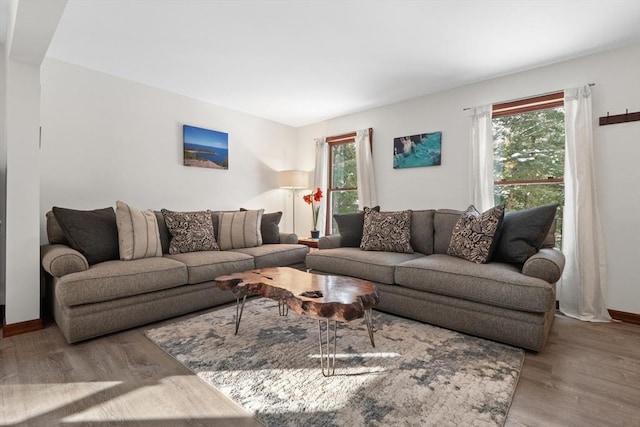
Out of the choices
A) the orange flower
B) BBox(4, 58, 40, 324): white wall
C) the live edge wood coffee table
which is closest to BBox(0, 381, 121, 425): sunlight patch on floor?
the live edge wood coffee table

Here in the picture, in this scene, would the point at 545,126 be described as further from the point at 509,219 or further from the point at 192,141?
the point at 192,141

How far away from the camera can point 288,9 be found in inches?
86.9

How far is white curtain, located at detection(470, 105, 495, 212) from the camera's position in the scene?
338 cm

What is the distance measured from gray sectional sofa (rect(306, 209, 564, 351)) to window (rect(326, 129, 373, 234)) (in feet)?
5.45

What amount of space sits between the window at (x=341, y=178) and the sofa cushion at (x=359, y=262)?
1508 millimetres

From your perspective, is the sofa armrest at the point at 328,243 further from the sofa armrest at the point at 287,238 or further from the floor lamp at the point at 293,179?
the floor lamp at the point at 293,179

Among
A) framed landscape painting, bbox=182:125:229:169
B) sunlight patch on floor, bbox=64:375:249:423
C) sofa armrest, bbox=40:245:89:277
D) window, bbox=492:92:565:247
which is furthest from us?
framed landscape painting, bbox=182:125:229:169

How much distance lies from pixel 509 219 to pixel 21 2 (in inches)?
140

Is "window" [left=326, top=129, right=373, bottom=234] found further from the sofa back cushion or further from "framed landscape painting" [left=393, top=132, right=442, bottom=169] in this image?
the sofa back cushion

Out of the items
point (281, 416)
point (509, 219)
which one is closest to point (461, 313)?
point (509, 219)

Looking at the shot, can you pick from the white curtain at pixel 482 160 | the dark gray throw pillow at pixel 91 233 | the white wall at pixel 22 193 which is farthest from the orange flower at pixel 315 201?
the white wall at pixel 22 193

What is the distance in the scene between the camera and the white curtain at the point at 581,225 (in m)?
2.76

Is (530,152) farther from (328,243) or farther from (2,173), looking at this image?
(2,173)

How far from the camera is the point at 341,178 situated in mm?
4918
